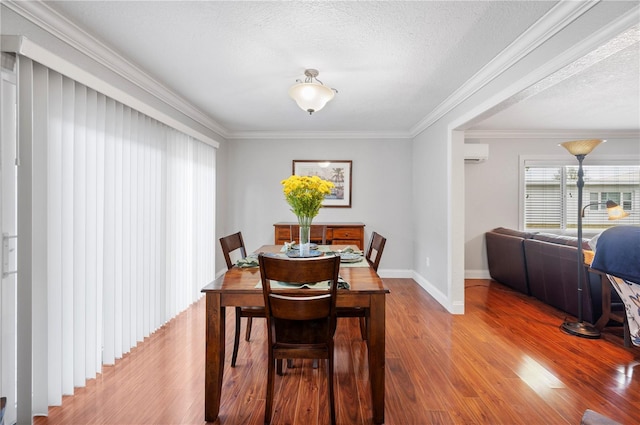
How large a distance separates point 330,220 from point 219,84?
2692mm

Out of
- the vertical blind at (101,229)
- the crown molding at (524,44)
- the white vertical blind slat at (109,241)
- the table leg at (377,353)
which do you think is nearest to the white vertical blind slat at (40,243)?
the vertical blind at (101,229)

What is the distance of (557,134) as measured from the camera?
4.64 metres

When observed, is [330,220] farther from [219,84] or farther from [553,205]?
[553,205]

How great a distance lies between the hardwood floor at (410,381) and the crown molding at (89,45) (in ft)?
7.45

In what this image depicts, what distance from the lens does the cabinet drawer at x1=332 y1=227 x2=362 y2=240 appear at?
434cm

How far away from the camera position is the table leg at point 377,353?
1.62 m

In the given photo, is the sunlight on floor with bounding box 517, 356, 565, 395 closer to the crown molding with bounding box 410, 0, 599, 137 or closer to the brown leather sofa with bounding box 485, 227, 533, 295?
the brown leather sofa with bounding box 485, 227, 533, 295

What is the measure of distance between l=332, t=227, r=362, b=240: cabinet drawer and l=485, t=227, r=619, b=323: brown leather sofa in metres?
2.07

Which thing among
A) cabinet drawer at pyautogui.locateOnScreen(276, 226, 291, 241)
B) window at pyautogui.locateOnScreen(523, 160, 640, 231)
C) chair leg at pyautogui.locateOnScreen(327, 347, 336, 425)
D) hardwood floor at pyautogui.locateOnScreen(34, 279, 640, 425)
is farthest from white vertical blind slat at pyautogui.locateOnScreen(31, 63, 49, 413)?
window at pyautogui.locateOnScreen(523, 160, 640, 231)

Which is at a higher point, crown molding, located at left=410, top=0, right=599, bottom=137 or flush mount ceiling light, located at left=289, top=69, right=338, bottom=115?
crown molding, located at left=410, top=0, right=599, bottom=137

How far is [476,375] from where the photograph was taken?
2.09m

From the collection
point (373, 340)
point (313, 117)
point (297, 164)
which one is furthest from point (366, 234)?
point (373, 340)

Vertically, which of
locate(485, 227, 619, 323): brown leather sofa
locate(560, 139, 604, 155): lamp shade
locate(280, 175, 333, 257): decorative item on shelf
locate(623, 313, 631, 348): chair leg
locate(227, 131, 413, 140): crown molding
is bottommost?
locate(623, 313, 631, 348): chair leg

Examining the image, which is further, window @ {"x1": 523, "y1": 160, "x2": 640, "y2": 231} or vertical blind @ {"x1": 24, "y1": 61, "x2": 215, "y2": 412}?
window @ {"x1": 523, "y1": 160, "x2": 640, "y2": 231}
